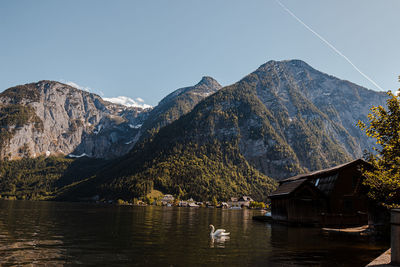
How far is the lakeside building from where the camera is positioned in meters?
52.8

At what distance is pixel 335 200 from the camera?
174ft

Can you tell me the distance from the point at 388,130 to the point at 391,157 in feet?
7.99

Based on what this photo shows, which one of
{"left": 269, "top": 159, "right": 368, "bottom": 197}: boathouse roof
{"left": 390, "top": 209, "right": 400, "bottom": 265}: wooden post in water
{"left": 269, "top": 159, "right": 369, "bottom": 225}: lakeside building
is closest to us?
{"left": 390, "top": 209, "right": 400, "bottom": 265}: wooden post in water

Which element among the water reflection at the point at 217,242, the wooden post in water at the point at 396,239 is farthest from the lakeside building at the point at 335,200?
the wooden post in water at the point at 396,239

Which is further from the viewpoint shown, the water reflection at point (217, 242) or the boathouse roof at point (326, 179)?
the boathouse roof at point (326, 179)

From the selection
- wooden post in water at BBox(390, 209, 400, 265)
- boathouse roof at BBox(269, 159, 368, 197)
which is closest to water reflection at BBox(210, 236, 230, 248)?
wooden post in water at BBox(390, 209, 400, 265)

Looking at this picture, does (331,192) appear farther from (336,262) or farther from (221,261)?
(221,261)

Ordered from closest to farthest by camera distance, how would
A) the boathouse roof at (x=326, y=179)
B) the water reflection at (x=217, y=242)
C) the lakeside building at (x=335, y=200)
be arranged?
the water reflection at (x=217, y=242)
the lakeside building at (x=335, y=200)
the boathouse roof at (x=326, y=179)

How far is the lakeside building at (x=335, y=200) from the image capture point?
52844mm

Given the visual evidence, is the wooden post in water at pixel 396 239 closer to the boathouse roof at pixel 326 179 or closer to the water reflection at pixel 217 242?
the water reflection at pixel 217 242

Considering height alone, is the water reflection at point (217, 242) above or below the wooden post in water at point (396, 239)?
below

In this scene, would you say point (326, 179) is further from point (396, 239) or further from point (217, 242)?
point (396, 239)

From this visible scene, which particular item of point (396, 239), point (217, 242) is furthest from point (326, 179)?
point (396, 239)

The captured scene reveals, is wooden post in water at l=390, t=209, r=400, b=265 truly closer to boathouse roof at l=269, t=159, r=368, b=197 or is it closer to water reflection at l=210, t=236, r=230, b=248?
water reflection at l=210, t=236, r=230, b=248
